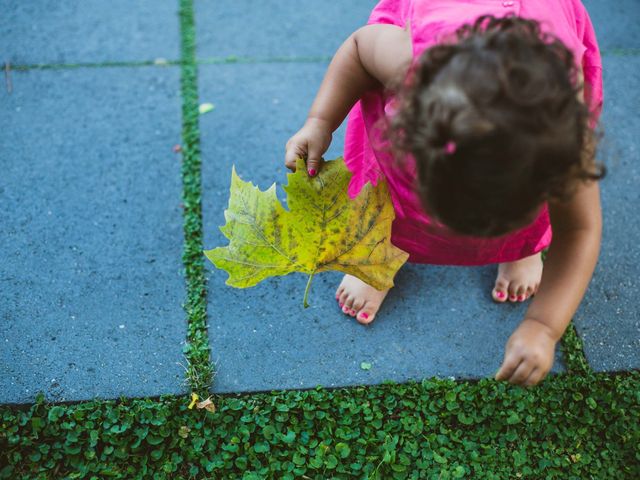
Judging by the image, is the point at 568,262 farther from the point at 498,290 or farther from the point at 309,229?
the point at 309,229

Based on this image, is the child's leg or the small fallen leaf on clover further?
the child's leg

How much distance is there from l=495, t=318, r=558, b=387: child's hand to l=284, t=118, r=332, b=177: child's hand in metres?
0.61

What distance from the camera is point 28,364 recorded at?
66.9 inches

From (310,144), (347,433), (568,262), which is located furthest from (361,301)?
(568,262)

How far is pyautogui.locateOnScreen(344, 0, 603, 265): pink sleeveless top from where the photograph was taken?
1458 mm

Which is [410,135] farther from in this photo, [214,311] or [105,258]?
[105,258]

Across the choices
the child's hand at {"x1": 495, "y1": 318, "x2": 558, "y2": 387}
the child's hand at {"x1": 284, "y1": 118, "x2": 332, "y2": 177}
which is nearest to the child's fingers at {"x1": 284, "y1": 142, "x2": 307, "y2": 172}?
the child's hand at {"x1": 284, "y1": 118, "x2": 332, "y2": 177}

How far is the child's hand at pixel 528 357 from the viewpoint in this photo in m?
1.38

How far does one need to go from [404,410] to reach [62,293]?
3.35ft

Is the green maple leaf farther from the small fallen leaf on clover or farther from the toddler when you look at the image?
the small fallen leaf on clover

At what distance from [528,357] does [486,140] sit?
1.86 ft

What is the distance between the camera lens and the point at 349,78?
1.62 m

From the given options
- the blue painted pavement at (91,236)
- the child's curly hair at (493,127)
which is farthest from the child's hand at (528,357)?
the blue painted pavement at (91,236)

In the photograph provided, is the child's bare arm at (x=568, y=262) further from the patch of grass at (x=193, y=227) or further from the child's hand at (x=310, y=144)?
the patch of grass at (x=193, y=227)
